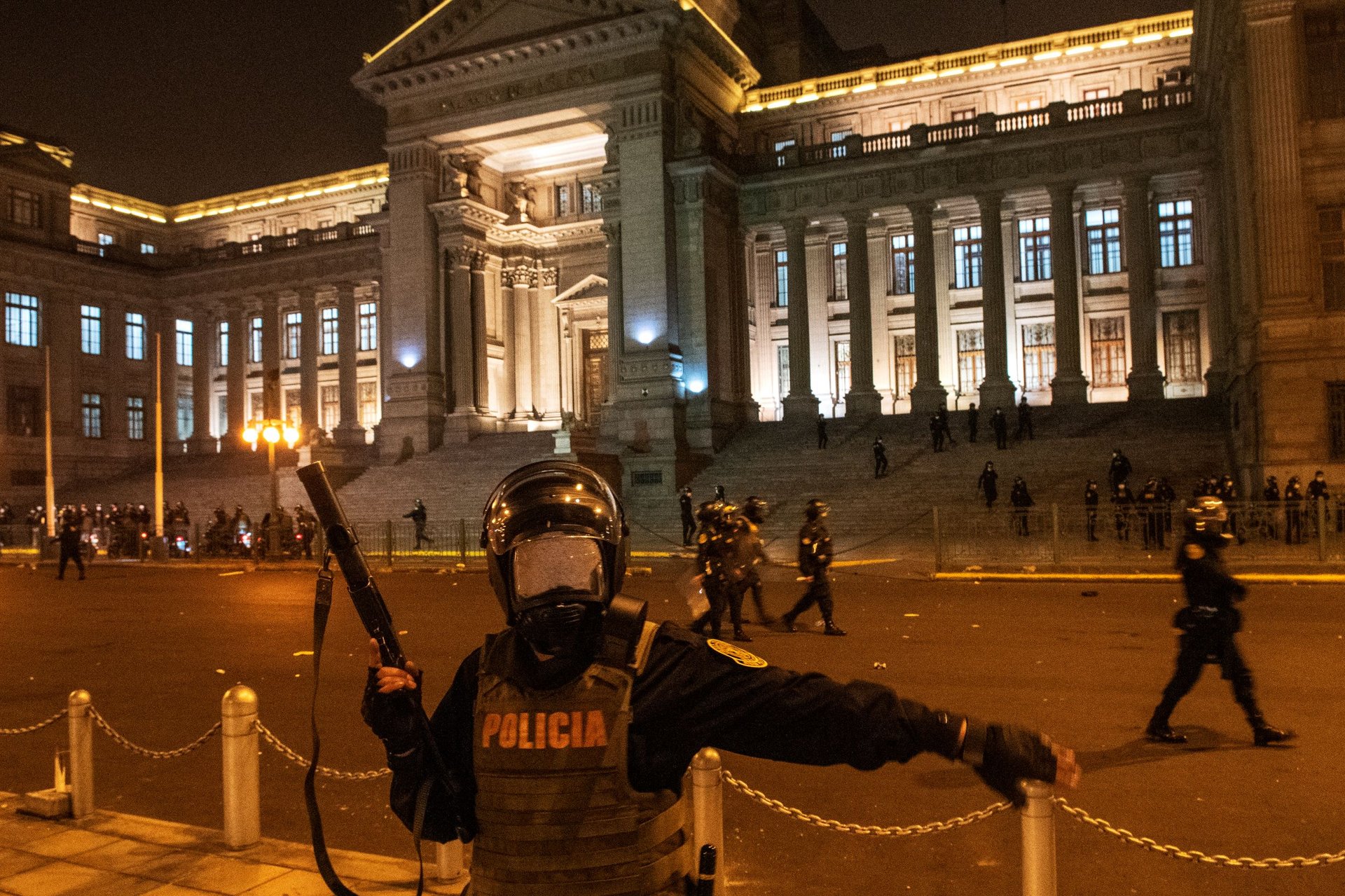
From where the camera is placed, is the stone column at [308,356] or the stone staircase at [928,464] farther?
the stone column at [308,356]

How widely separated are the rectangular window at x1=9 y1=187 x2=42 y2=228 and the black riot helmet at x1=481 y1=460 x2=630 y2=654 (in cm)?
5940

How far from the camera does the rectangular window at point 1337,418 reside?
82.8ft

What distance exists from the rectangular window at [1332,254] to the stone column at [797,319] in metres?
17.9

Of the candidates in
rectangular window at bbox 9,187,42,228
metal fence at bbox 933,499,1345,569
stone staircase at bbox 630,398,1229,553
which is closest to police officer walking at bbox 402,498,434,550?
stone staircase at bbox 630,398,1229,553

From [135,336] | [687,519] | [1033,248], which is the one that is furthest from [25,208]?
[1033,248]

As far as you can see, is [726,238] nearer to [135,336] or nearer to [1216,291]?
[1216,291]

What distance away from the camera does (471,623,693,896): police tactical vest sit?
86.8 inches

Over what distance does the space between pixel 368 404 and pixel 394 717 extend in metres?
52.7

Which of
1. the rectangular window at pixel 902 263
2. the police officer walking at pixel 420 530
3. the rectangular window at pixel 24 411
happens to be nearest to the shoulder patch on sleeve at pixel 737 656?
the police officer walking at pixel 420 530

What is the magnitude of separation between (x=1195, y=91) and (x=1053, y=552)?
78.4 ft

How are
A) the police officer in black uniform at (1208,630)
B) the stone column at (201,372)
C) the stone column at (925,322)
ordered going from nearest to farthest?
the police officer in black uniform at (1208,630)
the stone column at (925,322)
the stone column at (201,372)

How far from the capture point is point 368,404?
174 feet

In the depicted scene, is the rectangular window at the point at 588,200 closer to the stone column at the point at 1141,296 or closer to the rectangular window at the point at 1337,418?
the stone column at the point at 1141,296

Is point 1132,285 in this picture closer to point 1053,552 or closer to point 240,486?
point 1053,552
